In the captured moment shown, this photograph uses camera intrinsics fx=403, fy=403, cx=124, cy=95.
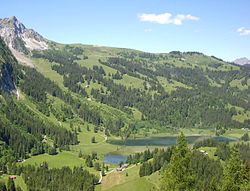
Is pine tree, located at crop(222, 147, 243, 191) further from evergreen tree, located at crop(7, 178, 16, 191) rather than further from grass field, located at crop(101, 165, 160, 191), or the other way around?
evergreen tree, located at crop(7, 178, 16, 191)

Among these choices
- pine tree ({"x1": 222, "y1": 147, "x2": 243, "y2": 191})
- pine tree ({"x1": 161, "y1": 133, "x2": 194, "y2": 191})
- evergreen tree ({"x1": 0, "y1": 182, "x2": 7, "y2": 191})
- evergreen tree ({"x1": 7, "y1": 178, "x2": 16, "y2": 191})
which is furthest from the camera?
evergreen tree ({"x1": 7, "y1": 178, "x2": 16, "y2": 191})

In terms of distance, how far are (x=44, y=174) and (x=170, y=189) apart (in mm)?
149006

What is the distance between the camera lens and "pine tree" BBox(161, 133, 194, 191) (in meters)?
48.7

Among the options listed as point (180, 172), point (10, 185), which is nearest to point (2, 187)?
point (10, 185)

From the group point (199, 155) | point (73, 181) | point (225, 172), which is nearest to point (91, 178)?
point (73, 181)

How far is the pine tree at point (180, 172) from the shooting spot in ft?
160

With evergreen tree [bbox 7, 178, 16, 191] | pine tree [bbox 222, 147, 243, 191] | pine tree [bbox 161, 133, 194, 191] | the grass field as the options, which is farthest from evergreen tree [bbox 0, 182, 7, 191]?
pine tree [bbox 222, 147, 243, 191]

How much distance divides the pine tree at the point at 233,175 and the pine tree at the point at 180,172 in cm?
535

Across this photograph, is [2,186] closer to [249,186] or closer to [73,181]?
[73,181]

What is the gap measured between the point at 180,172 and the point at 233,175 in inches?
295

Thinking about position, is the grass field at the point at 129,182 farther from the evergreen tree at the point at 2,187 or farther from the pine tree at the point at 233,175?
the pine tree at the point at 233,175

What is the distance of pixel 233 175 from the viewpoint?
168 ft

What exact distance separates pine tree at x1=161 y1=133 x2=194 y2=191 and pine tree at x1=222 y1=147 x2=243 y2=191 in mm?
5354

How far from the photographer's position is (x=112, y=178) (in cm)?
19312
